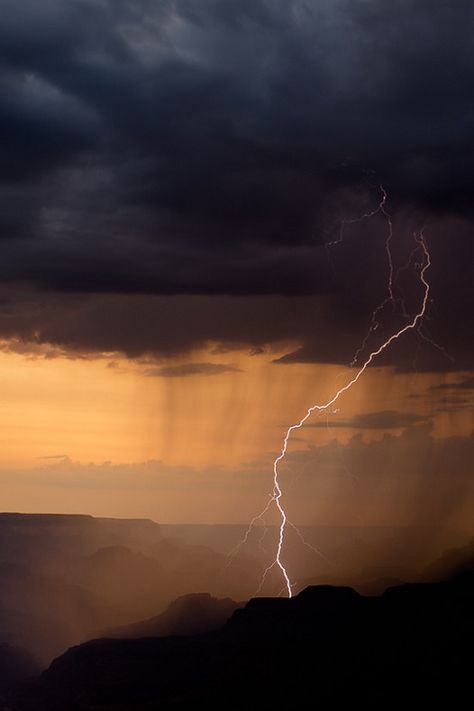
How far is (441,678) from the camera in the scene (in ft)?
476

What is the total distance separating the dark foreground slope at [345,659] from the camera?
147 meters

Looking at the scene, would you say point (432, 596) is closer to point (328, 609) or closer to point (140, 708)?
point (328, 609)

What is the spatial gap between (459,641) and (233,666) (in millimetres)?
45811

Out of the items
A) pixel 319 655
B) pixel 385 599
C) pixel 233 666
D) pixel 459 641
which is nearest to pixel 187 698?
pixel 233 666

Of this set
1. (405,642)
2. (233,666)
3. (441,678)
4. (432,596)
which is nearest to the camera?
(441,678)

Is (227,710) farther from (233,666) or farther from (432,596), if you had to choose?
(432,596)

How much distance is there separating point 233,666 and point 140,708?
1657cm

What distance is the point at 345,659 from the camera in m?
165

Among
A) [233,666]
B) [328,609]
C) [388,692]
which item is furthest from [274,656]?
[388,692]

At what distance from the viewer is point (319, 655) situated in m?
172

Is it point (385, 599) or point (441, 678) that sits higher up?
point (385, 599)

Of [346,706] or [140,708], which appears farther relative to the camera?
[140,708]

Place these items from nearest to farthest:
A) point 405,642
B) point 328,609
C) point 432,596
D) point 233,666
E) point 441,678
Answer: point 441,678, point 405,642, point 432,596, point 233,666, point 328,609

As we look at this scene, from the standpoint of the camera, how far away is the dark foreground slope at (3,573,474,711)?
483ft
